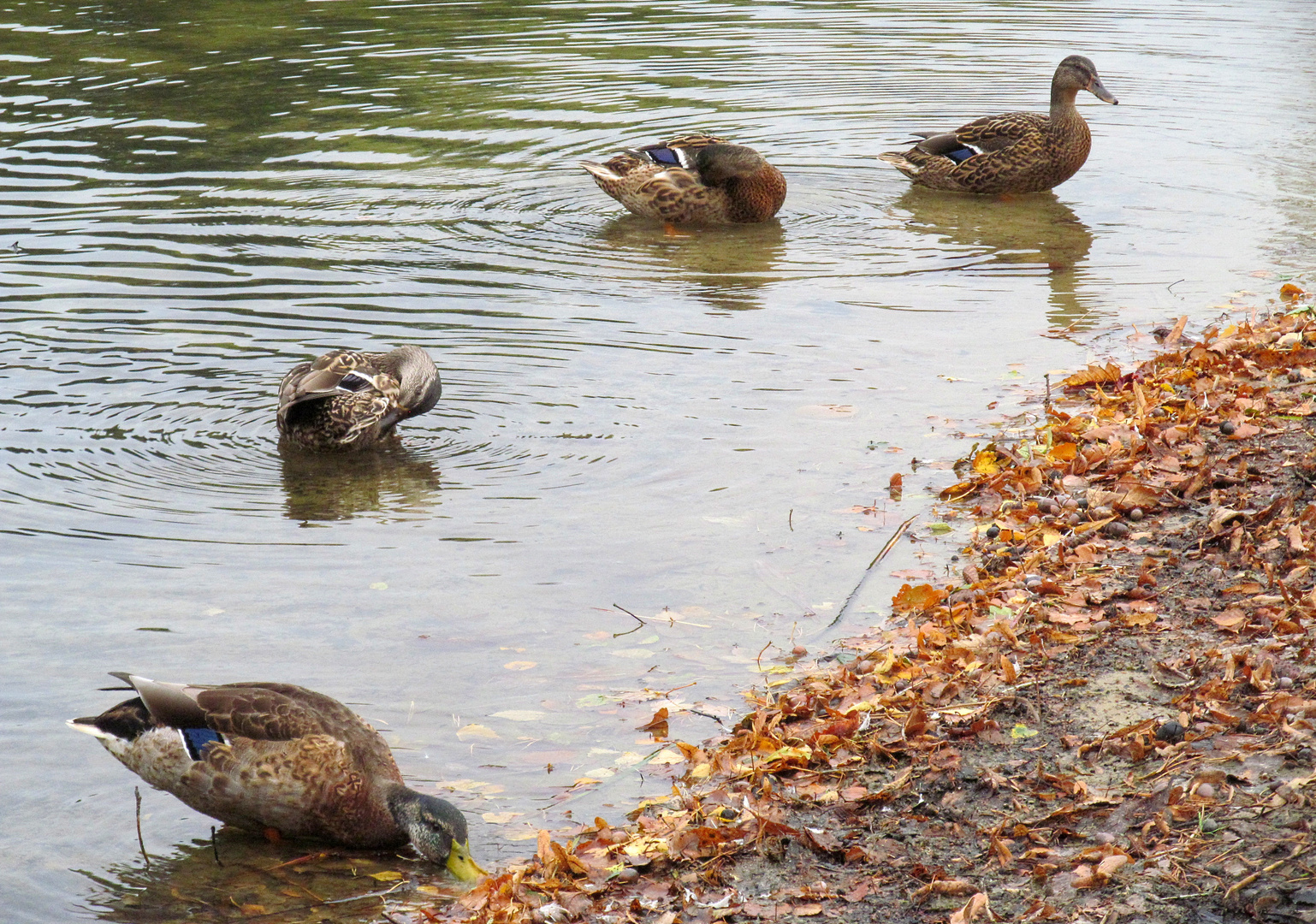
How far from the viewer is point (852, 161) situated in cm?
1520

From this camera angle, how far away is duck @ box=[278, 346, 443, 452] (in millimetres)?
8281

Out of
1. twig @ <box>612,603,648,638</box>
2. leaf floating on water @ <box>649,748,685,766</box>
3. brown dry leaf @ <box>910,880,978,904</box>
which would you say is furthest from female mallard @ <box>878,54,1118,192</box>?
brown dry leaf @ <box>910,880,978,904</box>

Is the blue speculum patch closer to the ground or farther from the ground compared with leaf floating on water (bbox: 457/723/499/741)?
farther from the ground

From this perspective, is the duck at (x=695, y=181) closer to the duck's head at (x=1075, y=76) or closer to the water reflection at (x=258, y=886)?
the duck's head at (x=1075, y=76)

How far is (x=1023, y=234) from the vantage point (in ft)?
42.3

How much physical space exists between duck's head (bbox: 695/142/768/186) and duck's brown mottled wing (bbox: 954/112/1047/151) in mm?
2486

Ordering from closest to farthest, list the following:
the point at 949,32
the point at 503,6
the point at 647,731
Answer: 1. the point at 647,731
2. the point at 949,32
3. the point at 503,6

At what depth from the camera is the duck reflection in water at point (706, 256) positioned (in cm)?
1137

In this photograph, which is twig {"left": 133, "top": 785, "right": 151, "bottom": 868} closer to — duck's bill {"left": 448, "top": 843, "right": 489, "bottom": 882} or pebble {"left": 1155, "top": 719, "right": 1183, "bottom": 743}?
duck's bill {"left": 448, "top": 843, "right": 489, "bottom": 882}

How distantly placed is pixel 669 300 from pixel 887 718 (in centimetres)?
624

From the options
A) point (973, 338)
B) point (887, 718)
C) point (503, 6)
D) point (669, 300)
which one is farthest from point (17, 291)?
point (503, 6)

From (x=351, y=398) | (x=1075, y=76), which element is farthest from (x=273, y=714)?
(x=1075, y=76)

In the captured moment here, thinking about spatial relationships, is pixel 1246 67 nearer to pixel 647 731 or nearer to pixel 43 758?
pixel 647 731

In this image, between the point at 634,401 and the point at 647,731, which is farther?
the point at 634,401
